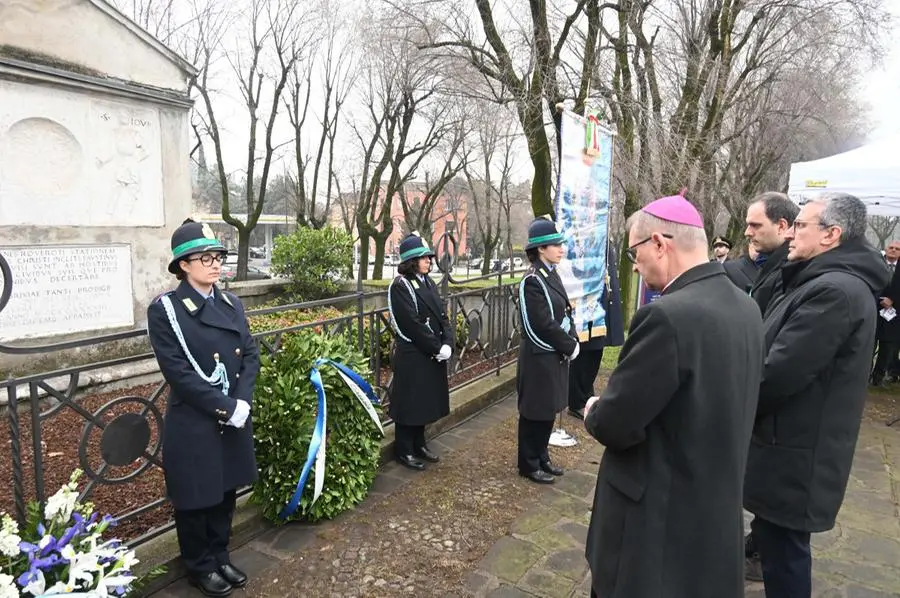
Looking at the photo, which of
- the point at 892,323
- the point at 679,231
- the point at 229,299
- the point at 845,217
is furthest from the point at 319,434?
the point at 892,323

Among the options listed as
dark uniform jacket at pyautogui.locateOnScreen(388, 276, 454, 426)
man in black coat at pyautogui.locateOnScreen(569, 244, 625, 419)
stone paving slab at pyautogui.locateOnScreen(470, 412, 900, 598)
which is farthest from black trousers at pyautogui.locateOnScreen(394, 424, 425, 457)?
man in black coat at pyautogui.locateOnScreen(569, 244, 625, 419)

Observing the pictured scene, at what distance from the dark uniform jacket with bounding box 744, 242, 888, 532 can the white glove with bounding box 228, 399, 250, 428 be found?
2.40 metres

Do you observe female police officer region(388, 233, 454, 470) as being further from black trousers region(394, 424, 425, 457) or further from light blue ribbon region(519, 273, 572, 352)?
light blue ribbon region(519, 273, 572, 352)

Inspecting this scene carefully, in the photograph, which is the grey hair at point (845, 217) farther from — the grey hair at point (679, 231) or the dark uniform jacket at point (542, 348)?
the dark uniform jacket at point (542, 348)

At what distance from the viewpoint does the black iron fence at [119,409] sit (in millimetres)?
2693

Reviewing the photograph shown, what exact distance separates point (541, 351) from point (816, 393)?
2048 millimetres

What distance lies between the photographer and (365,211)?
21.7 m

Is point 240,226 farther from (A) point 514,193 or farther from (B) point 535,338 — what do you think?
(A) point 514,193

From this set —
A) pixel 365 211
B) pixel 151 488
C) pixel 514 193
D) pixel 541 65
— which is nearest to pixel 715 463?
pixel 151 488

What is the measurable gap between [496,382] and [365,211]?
53.1 ft

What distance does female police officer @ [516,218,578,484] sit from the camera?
4.29 m

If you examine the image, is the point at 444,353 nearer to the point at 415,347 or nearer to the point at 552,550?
the point at 415,347

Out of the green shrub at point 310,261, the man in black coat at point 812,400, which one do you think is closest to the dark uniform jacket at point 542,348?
the man in black coat at point 812,400

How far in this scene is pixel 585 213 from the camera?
5.41 metres
